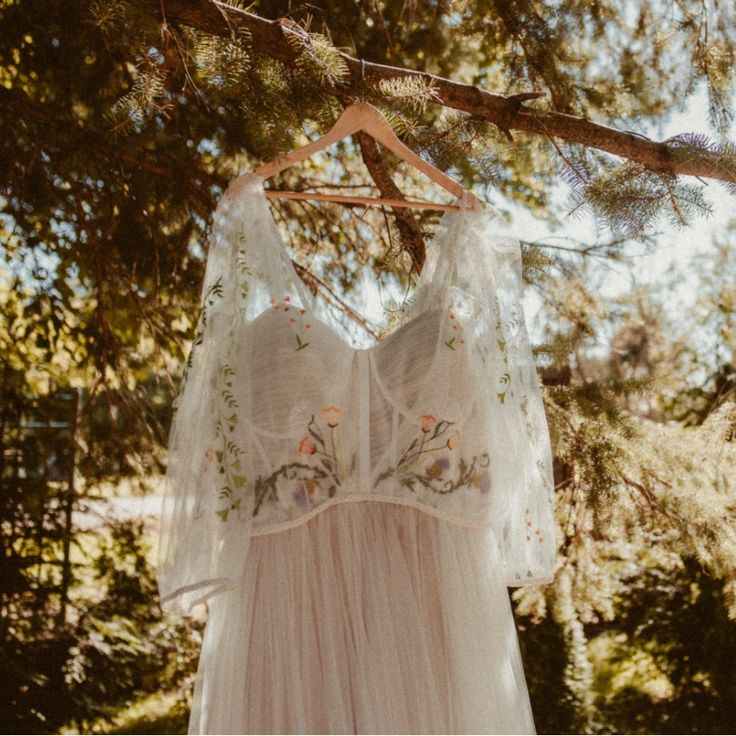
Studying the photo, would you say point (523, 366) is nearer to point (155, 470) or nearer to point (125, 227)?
point (125, 227)

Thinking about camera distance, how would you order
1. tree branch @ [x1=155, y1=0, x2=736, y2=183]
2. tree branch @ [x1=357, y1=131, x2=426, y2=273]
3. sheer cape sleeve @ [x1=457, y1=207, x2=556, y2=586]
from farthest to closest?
tree branch @ [x1=357, y1=131, x2=426, y2=273] < tree branch @ [x1=155, y1=0, x2=736, y2=183] < sheer cape sleeve @ [x1=457, y1=207, x2=556, y2=586]

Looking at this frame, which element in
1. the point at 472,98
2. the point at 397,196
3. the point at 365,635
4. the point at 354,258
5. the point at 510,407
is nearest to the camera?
the point at 365,635

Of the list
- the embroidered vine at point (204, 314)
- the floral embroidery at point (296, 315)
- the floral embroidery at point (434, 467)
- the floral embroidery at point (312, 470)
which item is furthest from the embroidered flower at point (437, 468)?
the embroidered vine at point (204, 314)

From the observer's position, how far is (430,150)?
1747mm

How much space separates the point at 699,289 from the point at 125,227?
13.0ft

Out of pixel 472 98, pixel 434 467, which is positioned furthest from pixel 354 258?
pixel 434 467

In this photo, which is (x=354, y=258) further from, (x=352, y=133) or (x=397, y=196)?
(x=352, y=133)

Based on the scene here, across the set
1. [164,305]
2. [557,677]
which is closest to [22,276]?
[164,305]

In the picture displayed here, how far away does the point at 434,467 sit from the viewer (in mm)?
1282

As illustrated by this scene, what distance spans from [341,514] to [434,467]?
0.55 ft

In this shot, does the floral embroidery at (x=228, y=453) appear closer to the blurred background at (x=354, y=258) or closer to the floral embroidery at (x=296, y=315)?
the floral embroidery at (x=296, y=315)
